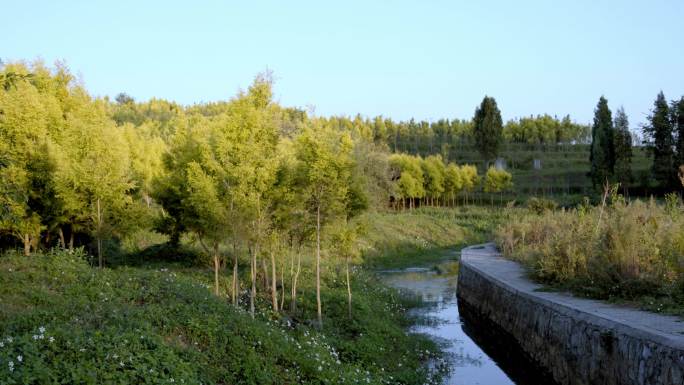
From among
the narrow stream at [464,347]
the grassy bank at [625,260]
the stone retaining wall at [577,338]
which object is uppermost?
the grassy bank at [625,260]

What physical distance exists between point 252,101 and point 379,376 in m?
7.08

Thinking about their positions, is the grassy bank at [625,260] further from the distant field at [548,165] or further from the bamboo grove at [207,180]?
the distant field at [548,165]

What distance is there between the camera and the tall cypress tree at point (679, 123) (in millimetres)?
49075

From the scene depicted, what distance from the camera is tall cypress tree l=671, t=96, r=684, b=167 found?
4908cm

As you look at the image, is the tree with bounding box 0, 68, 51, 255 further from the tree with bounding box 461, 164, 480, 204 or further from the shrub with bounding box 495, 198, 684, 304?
the tree with bounding box 461, 164, 480, 204

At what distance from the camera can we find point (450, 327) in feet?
62.7

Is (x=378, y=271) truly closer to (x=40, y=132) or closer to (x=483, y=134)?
(x=40, y=132)

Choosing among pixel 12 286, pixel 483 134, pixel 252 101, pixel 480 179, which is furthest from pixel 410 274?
pixel 483 134

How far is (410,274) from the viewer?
102 feet

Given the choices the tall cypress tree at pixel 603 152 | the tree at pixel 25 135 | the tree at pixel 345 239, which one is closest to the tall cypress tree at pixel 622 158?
the tall cypress tree at pixel 603 152

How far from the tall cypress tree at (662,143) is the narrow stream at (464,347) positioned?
31.9m

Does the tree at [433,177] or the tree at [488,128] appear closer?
the tree at [433,177]

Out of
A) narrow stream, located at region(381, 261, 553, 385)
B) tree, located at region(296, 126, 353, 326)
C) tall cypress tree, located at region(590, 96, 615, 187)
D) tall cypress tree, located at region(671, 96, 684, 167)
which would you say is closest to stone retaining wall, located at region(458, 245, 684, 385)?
narrow stream, located at region(381, 261, 553, 385)

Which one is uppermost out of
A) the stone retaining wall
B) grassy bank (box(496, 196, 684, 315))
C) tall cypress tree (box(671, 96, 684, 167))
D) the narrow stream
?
tall cypress tree (box(671, 96, 684, 167))
